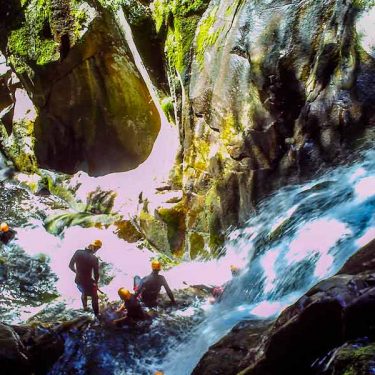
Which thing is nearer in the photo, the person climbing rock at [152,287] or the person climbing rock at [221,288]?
the person climbing rock at [152,287]

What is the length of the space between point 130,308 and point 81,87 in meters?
7.29

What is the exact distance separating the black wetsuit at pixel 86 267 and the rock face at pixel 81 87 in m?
5.08

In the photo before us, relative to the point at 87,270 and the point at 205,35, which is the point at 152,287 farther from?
the point at 205,35

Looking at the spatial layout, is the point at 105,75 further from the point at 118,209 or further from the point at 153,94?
the point at 118,209

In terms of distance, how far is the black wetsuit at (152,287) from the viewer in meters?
7.79

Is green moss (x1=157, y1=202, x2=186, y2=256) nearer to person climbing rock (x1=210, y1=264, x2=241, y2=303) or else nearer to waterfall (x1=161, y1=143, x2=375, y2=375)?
person climbing rock (x1=210, y1=264, x2=241, y2=303)

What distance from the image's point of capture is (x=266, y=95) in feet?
24.5

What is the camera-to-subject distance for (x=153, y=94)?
11625 millimetres

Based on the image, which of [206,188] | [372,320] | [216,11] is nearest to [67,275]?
[206,188]

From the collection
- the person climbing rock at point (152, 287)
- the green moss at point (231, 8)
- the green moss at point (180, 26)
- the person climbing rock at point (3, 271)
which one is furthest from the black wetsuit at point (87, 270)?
the green moss at point (231, 8)

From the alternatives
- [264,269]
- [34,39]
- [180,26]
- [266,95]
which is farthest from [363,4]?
[34,39]

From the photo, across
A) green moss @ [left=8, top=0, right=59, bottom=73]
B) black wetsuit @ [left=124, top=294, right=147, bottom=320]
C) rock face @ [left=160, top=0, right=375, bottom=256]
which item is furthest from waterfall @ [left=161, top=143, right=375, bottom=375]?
green moss @ [left=8, top=0, right=59, bottom=73]

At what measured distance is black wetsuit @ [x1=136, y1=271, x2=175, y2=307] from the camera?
7785mm

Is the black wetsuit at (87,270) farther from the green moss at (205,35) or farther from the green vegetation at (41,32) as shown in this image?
the green vegetation at (41,32)
